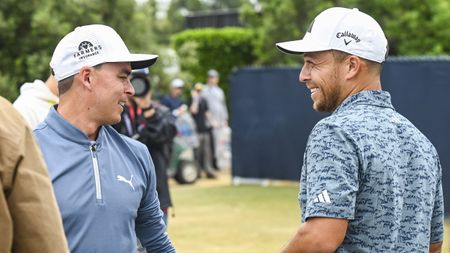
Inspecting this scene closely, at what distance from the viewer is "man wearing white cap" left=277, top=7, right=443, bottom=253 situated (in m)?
3.37

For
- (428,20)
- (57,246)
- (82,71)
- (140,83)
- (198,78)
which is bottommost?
(198,78)

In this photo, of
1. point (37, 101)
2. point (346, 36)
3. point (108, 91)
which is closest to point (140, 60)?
point (108, 91)

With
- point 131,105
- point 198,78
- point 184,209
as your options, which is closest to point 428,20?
point 198,78

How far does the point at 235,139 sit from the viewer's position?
16906 millimetres

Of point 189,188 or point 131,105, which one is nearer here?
point 131,105

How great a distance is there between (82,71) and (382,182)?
1254 mm

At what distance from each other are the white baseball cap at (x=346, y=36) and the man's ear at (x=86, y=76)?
2.69 ft

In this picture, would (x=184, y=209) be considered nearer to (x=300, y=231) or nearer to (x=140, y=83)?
(x=140, y=83)

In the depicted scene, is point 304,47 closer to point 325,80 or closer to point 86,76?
point 325,80

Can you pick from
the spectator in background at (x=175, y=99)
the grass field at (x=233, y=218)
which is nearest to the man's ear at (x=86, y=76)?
the grass field at (x=233, y=218)

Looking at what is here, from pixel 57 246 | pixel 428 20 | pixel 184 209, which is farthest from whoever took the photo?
pixel 428 20

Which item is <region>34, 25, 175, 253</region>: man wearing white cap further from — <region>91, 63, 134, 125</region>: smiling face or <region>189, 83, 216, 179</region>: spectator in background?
<region>189, 83, 216, 179</region>: spectator in background

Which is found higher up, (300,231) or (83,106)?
(83,106)

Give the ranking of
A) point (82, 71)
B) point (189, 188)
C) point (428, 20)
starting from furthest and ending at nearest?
1. point (428, 20)
2. point (189, 188)
3. point (82, 71)
